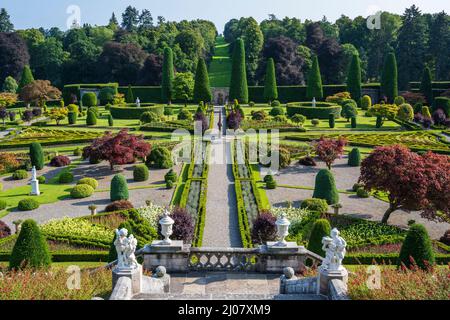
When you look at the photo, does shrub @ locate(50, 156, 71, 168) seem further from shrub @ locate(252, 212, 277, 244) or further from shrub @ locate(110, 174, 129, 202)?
shrub @ locate(252, 212, 277, 244)

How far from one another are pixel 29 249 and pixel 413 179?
51.2 ft

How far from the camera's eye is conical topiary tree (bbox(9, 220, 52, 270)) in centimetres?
1441

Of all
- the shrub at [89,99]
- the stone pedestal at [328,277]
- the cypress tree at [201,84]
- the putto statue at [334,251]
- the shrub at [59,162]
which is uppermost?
the cypress tree at [201,84]

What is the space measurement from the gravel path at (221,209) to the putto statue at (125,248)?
8320mm

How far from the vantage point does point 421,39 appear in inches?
2953

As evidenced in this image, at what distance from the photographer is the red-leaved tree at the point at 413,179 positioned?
20203 millimetres

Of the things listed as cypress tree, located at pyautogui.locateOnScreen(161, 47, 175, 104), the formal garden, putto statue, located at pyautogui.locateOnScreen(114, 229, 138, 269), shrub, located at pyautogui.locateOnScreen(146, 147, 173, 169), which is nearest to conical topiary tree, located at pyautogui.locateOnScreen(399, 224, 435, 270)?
the formal garden

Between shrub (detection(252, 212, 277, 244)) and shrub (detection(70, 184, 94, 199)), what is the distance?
11756mm

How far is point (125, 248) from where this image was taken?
1123 centimetres

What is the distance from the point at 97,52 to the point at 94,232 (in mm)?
71181

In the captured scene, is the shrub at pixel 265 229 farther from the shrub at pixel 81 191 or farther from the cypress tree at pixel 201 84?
the cypress tree at pixel 201 84

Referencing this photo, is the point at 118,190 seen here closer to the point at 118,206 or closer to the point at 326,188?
the point at 118,206

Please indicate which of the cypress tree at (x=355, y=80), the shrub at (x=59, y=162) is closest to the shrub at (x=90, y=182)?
the shrub at (x=59, y=162)
